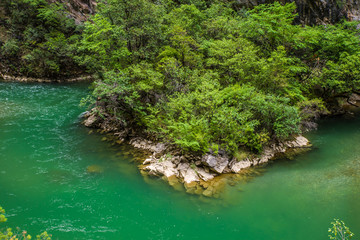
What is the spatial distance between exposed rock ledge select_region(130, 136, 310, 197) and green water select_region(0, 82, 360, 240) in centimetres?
78

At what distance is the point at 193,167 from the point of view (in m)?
14.9

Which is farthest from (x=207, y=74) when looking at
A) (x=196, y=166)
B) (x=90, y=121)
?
(x=90, y=121)

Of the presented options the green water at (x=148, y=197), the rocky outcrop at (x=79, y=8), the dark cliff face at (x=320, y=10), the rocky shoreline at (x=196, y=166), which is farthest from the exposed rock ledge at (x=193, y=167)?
the rocky outcrop at (x=79, y=8)

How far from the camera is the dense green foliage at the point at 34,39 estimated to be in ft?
118

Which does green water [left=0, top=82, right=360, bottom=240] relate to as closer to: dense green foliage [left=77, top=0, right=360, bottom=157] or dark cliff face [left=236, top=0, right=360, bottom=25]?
dense green foliage [left=77, top=0, right=360, bottom=157]

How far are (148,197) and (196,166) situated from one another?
3742 mm

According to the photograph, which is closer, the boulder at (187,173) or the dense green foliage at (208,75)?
the boulder at (187,173)

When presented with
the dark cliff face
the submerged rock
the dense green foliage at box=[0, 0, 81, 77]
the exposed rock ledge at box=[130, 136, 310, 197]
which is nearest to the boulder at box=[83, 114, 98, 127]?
the submerged rock

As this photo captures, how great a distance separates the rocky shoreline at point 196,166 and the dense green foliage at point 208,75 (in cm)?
77

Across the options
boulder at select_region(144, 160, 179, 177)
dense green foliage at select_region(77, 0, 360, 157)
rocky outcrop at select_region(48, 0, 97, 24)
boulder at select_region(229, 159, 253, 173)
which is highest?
rocky outcrop at select_region(48, 0, 97, 24)

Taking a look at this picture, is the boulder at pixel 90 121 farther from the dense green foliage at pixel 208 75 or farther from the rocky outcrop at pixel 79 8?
the rocky outcrop at pixel 79 8

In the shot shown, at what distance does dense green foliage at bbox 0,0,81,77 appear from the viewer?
1420 inches

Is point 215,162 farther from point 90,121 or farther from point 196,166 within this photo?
point 90,121

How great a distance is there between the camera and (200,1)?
31.5m
